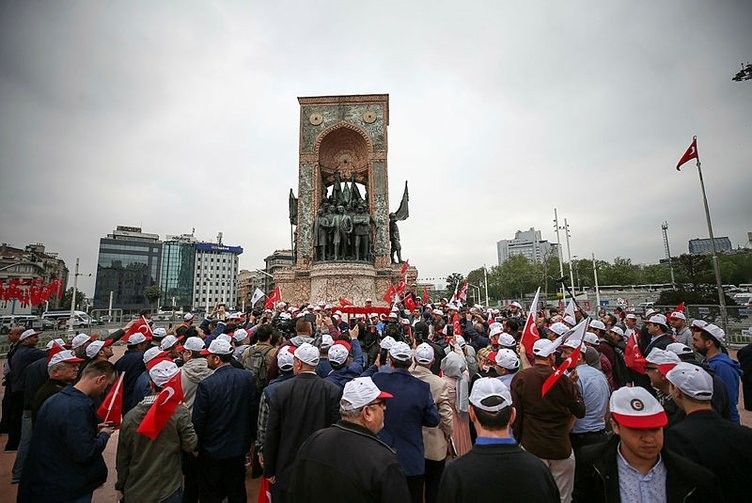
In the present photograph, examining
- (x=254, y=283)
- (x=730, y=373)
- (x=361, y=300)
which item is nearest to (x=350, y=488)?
(x=730, y=373)

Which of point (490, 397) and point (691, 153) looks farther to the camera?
point (691, 153)

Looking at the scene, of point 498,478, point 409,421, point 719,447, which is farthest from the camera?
point 409,421

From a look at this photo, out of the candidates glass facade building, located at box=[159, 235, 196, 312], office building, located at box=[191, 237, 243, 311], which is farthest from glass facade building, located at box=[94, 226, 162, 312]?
office building, located at box=[191, 237, 243, 311]

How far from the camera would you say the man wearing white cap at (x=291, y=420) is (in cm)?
336

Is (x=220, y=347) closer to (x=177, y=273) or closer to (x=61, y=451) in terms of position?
(x=61, y=451)

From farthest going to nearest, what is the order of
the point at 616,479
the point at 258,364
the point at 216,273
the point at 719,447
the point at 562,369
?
the point at 216,273
the point at 258,364
the point at 562,369
the point at 719,447
the point at 616,479

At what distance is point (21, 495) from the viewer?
319cm

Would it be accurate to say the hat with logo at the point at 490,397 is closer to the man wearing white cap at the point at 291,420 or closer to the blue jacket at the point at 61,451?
the man wearing white cap at the point at 291,420

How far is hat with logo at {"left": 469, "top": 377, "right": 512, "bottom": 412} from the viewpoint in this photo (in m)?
2.11

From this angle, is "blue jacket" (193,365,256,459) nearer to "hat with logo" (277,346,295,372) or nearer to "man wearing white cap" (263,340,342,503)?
"hat with logo" (277,346,295,372)

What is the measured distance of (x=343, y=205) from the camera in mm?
24344

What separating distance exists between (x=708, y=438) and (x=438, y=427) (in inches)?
87.9

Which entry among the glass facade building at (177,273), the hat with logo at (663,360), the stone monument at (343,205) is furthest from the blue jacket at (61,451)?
the glass facade building at (177,273)

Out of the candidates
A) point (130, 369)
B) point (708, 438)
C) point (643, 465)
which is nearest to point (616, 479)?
point (643, 465)
